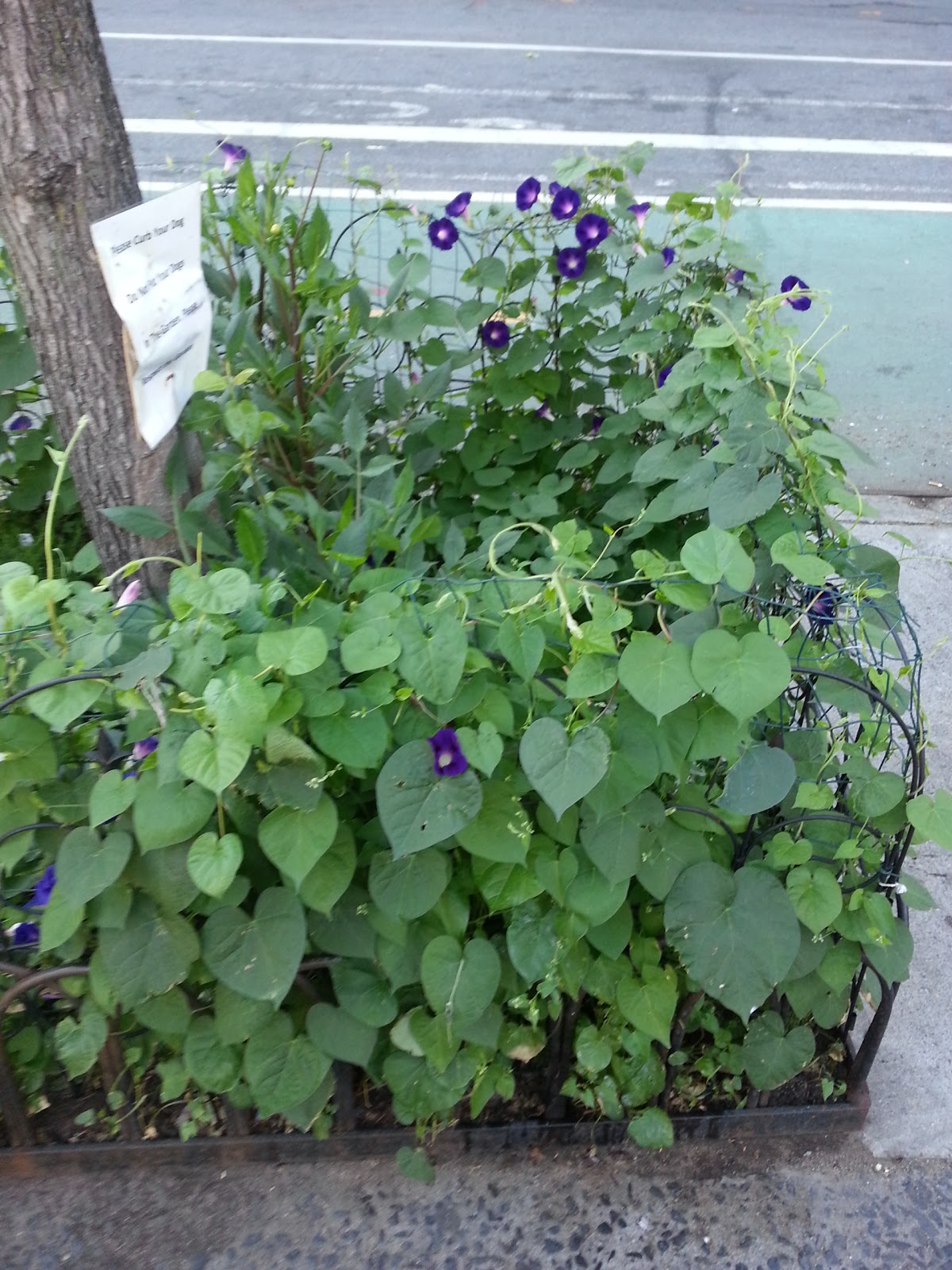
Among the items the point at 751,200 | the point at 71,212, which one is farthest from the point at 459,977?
the point at 751,200

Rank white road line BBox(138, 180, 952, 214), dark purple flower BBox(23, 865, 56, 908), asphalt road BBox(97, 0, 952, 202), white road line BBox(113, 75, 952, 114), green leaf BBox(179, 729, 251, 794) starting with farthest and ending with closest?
white road line BBox(113, 75, 952, 114) < asphalt road BBox(97, 0, 952, 202) < white road line BBox(138, 180, 952, 214) < dark purple flower BBox(23, 865, 56, 908) < green leaf BBox(179, 729, 251, 794)

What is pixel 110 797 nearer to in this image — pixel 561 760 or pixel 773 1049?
pixel 561 760

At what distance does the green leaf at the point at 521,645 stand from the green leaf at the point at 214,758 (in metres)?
0.37

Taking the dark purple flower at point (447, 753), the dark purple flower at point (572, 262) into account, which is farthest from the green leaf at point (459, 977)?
the dark purple flower at point (572, 262)

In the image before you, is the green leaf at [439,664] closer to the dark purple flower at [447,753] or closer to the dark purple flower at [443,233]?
the dark purple flower at [447,753]

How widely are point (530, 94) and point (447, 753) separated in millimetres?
8261

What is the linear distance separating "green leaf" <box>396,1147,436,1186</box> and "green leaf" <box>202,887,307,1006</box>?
1.59ft

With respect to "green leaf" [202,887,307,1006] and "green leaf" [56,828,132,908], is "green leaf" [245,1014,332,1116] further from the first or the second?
"green leaf" [56,828,132,908]

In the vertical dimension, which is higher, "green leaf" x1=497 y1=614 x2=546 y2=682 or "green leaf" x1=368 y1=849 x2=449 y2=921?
"green leaf" x1=497 y1=614 x2=546 y2=682

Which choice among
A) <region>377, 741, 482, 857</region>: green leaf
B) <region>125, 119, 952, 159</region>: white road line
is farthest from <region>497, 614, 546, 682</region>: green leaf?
<region>125, 119, 952, 159</region>: white road line

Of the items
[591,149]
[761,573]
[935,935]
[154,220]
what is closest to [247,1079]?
[761,573]

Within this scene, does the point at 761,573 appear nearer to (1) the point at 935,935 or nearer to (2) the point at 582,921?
(2) the point at 582,921

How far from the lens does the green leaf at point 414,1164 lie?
1821 millimetres

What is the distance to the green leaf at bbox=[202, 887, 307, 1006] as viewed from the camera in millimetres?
1511
